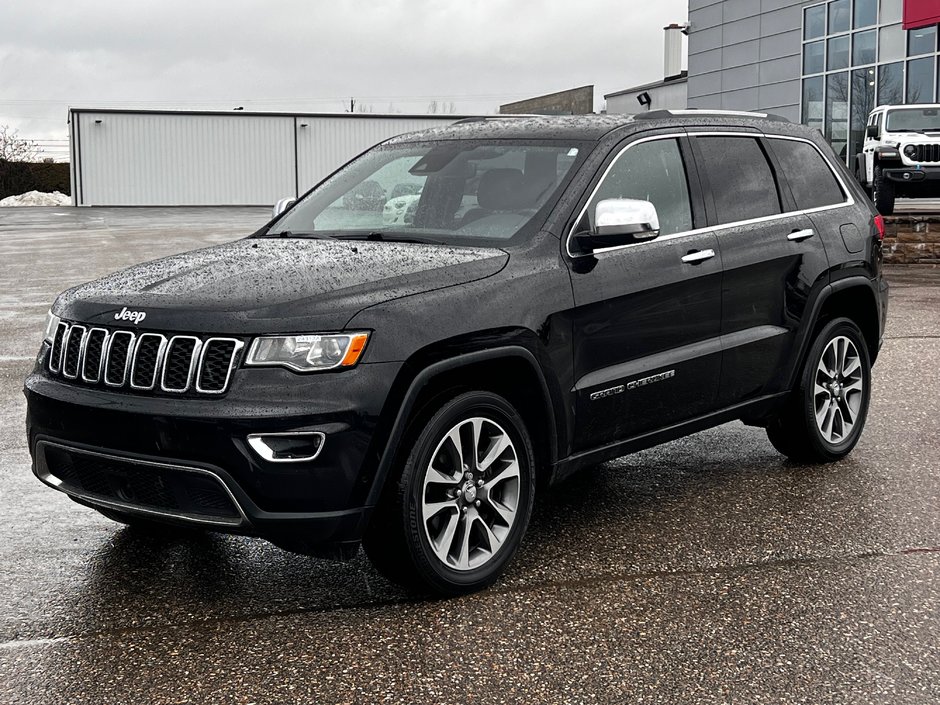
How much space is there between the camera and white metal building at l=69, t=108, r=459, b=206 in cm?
5259

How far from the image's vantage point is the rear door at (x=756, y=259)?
5.51 meters

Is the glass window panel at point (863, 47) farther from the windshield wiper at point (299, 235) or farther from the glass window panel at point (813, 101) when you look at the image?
the windshield wiper at point (299, 235)

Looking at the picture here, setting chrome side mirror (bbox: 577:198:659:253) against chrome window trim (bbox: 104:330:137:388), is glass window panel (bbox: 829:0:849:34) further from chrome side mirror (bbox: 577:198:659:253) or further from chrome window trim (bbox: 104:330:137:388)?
chrome window trim (bbox: 104:330:137:388)

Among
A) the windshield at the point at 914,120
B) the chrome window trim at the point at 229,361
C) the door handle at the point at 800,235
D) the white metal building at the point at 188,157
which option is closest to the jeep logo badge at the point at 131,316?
the chrome window trim at the point at 229,361

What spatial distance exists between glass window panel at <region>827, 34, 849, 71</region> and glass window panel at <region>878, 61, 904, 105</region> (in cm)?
239

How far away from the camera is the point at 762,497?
5750 mm

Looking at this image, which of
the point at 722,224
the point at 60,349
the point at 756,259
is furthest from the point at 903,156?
the point at 60,349

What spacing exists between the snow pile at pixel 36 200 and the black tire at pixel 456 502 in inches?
2187

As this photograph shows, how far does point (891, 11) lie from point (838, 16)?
316 cm

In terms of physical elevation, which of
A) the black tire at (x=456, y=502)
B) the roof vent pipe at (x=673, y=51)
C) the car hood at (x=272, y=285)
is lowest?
the black tire at (x=456, y=502)

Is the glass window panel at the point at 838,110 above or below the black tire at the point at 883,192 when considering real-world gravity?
above

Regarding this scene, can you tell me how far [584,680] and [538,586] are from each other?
0.85 metres

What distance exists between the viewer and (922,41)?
31000 millimetres

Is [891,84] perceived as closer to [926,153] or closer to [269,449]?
[926,153]
